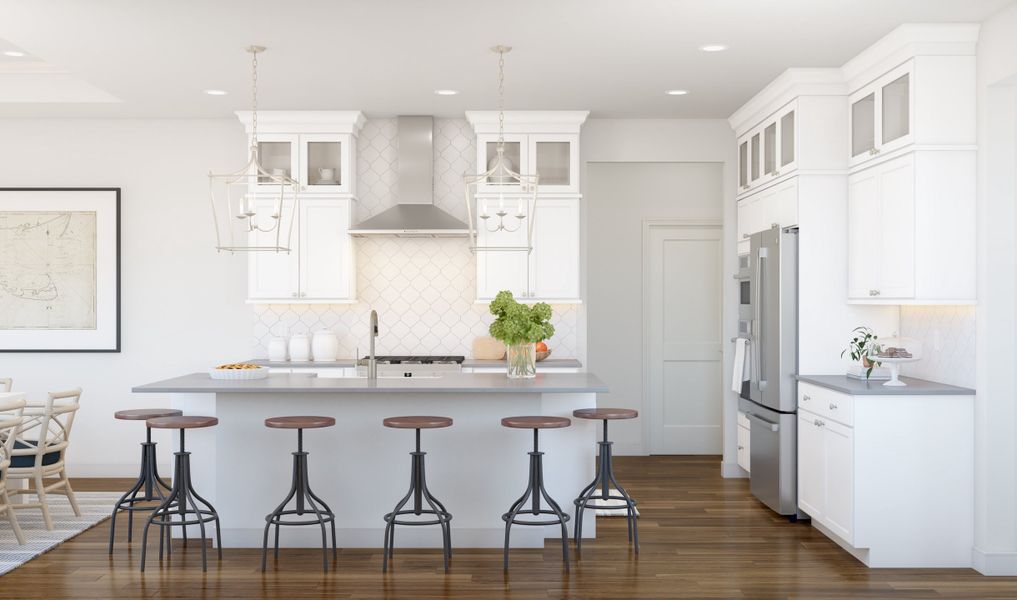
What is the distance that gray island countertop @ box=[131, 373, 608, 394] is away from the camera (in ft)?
15.7

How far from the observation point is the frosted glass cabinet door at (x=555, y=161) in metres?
6.92

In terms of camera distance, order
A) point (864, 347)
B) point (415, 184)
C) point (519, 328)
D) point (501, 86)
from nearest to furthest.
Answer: point (519, 328) < point (864, 347) < point (501, 86) < point (415, 184)

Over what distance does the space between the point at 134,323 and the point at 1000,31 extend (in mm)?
6189

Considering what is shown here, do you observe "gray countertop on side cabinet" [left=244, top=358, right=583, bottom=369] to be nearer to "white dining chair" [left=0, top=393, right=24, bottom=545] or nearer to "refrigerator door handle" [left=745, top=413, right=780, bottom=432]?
"refrigerator door handle" [left=745, top=413, right=780, bottom=432]

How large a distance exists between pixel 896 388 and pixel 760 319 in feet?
4.48

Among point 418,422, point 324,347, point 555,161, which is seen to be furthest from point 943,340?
point 324,347

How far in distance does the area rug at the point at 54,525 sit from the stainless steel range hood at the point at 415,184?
2.57 metres

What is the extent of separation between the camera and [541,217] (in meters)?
6.93

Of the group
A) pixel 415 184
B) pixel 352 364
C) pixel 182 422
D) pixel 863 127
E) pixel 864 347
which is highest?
pixel 863 127

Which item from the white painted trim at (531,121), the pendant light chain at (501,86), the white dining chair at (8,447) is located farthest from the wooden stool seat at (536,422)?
the white painted trim at (531,121)

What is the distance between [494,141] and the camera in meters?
6.98

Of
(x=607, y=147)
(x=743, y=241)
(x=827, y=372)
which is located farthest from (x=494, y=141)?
(x=827, y=372)

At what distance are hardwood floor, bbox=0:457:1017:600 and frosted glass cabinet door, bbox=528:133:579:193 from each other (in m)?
2.67

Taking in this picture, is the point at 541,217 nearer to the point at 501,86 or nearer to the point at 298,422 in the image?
the point at 501,86
